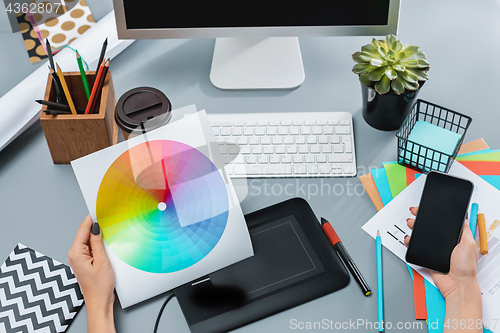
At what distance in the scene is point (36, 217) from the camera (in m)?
0.81

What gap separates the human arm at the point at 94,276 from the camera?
67 centimetres

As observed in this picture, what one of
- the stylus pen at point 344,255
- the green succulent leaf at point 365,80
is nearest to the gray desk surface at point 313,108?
the stylus pen at point 344,255

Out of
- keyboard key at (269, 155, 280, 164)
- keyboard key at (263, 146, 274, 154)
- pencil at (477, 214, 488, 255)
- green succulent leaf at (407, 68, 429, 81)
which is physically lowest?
pencil at (477, 214, 488, 255)

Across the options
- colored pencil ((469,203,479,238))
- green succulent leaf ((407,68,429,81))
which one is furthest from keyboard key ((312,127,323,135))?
colored pencil ((469,203,479,238))

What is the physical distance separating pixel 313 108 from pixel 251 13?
24 centimetres

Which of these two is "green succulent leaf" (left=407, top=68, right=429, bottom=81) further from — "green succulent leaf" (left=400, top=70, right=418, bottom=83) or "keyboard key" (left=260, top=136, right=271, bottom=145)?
"keyboard key" (left=260, top=136, right=271, bottom=145)

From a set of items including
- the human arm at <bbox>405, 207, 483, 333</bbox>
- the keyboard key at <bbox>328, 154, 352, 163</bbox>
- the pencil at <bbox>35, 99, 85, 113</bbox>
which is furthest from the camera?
the keyboard key at <bbox>328, 154, 352, 163</bbox>

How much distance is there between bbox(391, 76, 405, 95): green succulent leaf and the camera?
2.63 feet

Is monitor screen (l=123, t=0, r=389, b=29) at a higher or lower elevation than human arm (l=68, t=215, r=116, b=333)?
higher

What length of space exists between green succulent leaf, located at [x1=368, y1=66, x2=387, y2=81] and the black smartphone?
0.68ft

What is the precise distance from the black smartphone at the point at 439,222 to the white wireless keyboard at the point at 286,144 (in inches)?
6.3

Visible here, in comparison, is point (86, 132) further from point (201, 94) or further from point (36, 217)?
point (201, 94)

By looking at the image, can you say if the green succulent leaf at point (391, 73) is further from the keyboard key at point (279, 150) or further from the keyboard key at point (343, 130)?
the keyboard key at point (279, 150)

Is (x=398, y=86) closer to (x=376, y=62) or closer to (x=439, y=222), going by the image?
(x=376, y=62)
